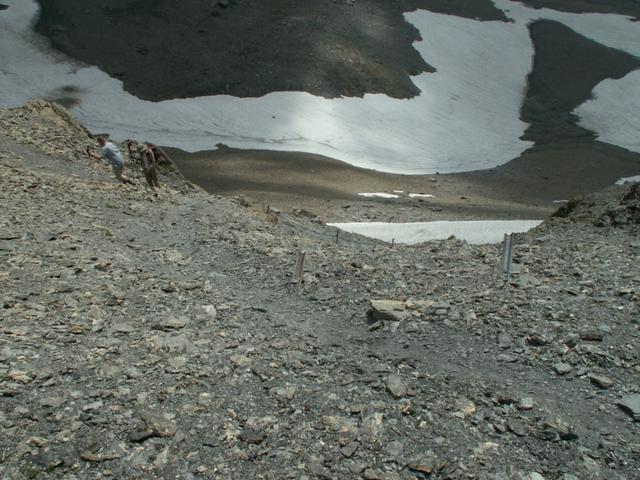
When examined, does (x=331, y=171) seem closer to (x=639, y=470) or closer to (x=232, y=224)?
(x=232, y=224)

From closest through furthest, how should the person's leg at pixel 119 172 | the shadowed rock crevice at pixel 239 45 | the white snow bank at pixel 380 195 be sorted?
1. the person's leg at pixel 119 172
2. the white snow bank at pixel 380 195
3. the shadowed rock crevice at pixel 239 45

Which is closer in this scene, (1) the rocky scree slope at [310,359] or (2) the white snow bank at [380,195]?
(1) the rocky scree slope at [310,359]

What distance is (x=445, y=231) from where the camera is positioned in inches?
781

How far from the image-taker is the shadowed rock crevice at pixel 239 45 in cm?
4703

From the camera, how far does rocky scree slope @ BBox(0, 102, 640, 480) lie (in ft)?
18.7

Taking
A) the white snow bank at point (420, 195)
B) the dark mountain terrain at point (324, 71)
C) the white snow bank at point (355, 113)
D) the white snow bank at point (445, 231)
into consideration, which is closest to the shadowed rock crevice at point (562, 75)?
the dark mountain terrain at point (324, 71)

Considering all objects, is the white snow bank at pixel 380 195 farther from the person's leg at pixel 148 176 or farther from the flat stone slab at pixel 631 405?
the flat stone slab at pixel 631 405

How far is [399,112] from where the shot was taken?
47406 millimetres

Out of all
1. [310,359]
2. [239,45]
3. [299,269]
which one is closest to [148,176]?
[299,269]

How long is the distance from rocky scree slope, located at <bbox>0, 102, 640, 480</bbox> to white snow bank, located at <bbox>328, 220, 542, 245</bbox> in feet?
24.6

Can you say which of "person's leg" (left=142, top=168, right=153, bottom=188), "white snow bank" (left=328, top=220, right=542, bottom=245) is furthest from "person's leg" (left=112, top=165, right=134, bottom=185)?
"white snow bank" (left=328, top=220, right=542, bottom=245)

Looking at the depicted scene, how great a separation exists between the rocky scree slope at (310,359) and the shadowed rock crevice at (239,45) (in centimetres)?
3728

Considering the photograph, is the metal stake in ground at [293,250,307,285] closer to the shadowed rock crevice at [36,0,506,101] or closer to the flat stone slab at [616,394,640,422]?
the flat stone slab at [616,394,640,422]

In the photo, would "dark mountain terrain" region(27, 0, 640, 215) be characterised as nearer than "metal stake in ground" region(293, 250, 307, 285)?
No
